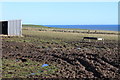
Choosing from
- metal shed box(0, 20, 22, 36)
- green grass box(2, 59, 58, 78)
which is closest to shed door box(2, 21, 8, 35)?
metal shed box(0, 20, 22, 36)

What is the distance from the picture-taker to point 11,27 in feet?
116

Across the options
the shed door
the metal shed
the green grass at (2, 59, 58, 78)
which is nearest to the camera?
the green grass at (2, 59, 58, 78)

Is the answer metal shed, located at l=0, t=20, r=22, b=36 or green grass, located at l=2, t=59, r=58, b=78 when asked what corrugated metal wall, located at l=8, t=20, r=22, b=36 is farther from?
green grass, located at l=2, t=59, r=58, b=78

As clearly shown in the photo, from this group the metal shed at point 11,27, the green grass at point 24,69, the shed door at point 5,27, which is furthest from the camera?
the shed door at point 5,27

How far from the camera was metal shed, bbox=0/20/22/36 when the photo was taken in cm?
3525

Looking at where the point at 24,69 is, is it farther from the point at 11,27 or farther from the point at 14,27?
the point at 14,27

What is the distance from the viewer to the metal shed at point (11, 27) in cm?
3525

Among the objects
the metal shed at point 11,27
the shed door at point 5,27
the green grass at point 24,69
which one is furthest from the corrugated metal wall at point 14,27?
the green grass at point 24,69

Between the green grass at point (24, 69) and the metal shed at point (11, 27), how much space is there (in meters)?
20.8

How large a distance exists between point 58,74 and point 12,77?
2.08m

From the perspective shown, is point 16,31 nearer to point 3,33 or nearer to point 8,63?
point 3,33

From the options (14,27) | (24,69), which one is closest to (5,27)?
(14,27)

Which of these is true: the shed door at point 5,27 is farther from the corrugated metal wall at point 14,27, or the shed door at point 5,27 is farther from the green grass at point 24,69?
the green grass at point 24,69

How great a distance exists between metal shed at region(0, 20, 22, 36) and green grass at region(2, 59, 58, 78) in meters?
20.8
